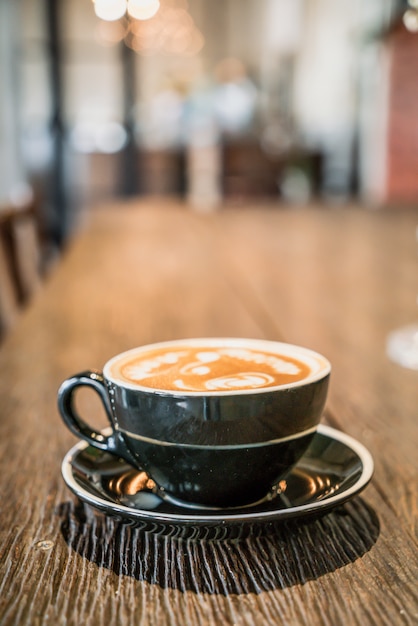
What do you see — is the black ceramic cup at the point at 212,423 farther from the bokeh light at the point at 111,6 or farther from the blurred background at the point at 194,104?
the blurred background at the point at 194,104

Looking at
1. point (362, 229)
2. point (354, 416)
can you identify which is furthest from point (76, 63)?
point (354, 416)

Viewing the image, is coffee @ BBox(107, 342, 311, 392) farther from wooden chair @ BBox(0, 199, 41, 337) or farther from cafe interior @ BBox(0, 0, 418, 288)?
cafe interior @ BBox(0, 0, 418, 288)

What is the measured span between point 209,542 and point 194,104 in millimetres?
7269

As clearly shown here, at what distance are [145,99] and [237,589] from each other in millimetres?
7037

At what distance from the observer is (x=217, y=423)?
383mm

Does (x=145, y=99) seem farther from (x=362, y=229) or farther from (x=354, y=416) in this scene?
(x=354, y=416)

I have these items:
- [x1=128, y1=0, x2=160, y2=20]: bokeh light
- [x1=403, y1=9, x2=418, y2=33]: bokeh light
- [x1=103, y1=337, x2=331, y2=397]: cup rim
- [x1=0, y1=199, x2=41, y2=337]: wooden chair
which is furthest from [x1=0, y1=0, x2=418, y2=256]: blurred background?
[x1=103, y1=337, x2=331, y2=397]: cup rim

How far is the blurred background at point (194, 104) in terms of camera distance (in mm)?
6309

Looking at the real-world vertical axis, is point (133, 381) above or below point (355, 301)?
above

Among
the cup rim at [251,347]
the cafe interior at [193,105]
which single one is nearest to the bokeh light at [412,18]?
the cup rim at [251,347]

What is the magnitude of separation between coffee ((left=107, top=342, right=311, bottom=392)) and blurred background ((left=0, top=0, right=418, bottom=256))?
18.3 ft

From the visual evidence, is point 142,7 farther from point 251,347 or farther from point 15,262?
point 251,347

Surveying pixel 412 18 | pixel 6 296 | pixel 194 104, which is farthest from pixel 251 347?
pixel 194 104

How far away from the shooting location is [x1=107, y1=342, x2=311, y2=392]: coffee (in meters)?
0.41
